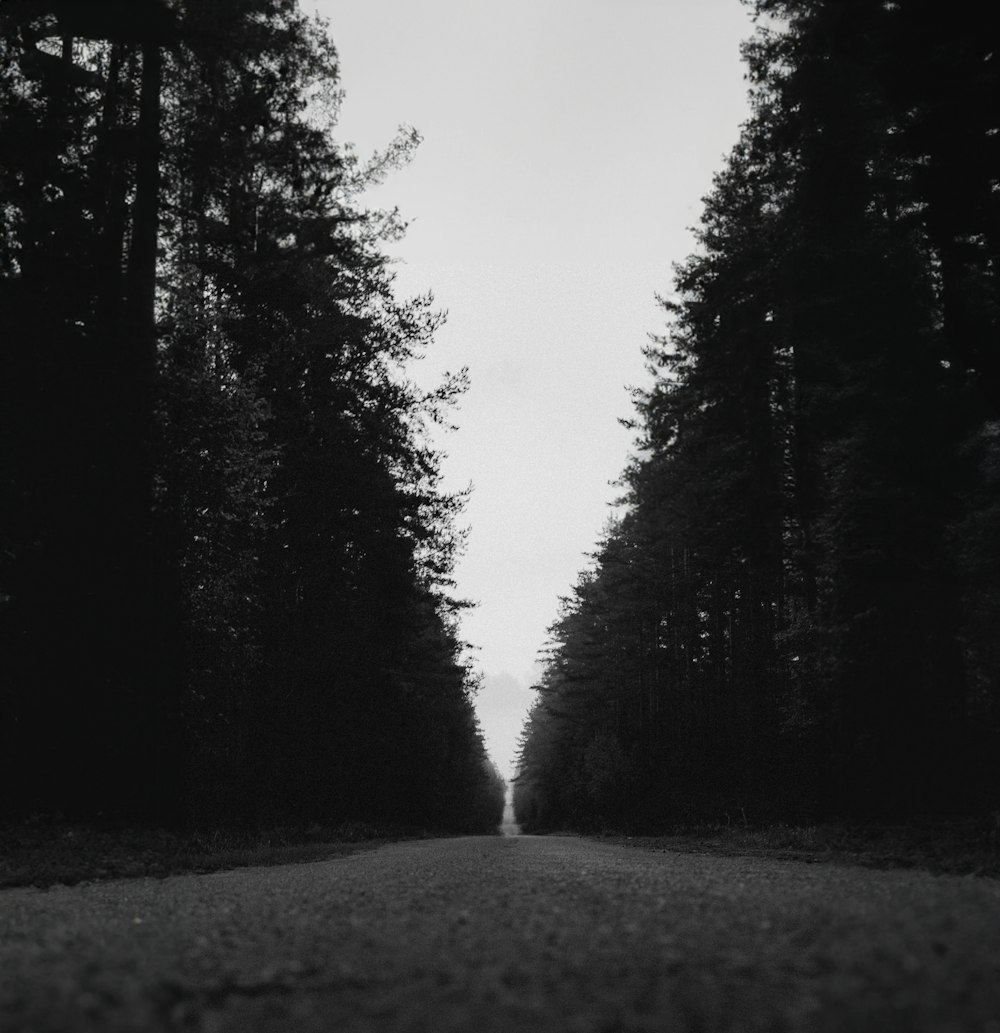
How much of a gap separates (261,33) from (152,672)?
1142 cm

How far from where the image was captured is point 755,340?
→ 23562mm

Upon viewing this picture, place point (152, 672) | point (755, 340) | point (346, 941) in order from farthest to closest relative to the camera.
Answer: point (755, 340)
point (152, 672)
point (346, 941)

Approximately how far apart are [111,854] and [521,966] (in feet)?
33.7

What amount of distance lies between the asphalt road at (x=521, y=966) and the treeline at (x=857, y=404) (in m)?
8.53

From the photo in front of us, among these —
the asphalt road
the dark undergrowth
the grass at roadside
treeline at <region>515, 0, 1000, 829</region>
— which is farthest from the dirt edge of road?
treeline at <region>515, 0, 1000, 829</region>

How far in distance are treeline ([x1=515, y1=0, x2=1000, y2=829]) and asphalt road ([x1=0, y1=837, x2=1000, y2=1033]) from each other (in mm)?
8526

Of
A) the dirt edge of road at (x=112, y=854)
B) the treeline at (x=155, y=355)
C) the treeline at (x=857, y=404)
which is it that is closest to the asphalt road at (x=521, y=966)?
the dirt edge of road at (x=112, y=854)

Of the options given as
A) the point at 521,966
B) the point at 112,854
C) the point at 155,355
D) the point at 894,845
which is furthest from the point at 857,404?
the point at 521,966

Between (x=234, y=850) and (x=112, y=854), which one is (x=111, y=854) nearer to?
(x=112, y=854)

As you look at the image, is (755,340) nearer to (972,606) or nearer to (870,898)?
(972,606)

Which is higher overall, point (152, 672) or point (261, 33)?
point (261, 33)

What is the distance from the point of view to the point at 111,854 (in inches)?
456

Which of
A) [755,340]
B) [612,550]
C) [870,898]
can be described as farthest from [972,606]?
[612,550]

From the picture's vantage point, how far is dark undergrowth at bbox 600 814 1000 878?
34.7 feet
